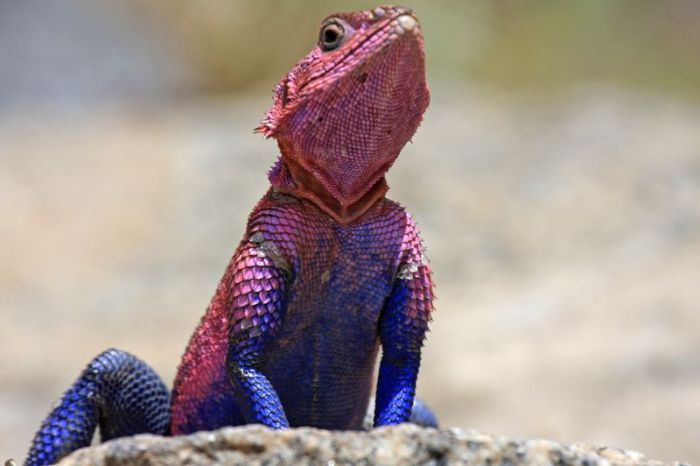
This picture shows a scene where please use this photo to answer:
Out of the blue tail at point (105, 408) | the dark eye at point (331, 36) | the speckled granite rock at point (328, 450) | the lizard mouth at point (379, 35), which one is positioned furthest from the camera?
the blue tail at point (105, 408)

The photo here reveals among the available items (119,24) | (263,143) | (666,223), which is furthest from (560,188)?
(119,24)

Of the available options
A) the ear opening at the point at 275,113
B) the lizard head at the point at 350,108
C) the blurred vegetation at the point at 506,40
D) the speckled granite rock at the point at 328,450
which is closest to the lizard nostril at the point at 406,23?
the lizard head at the point at 350,108

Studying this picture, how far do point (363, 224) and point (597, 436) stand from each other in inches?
155

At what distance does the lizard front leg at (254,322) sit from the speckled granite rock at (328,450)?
0.49 m

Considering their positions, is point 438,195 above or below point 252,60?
below

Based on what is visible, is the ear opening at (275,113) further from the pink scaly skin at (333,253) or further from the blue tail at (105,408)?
the blue tail at (105,408)

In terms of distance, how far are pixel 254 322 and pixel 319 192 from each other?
1.28 ft

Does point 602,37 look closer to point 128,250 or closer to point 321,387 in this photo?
point 128,250

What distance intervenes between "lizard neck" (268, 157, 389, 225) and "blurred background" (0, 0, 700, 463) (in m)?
3.76

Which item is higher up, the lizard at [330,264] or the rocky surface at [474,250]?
the rocky surface at [474,250]

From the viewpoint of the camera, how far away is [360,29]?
277 cm

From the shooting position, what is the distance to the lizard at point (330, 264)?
275 cm

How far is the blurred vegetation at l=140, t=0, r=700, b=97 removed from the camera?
12.6 m

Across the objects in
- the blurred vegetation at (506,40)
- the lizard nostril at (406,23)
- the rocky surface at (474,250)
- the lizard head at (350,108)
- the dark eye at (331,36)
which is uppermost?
the blurred vegetation at (506,40)
